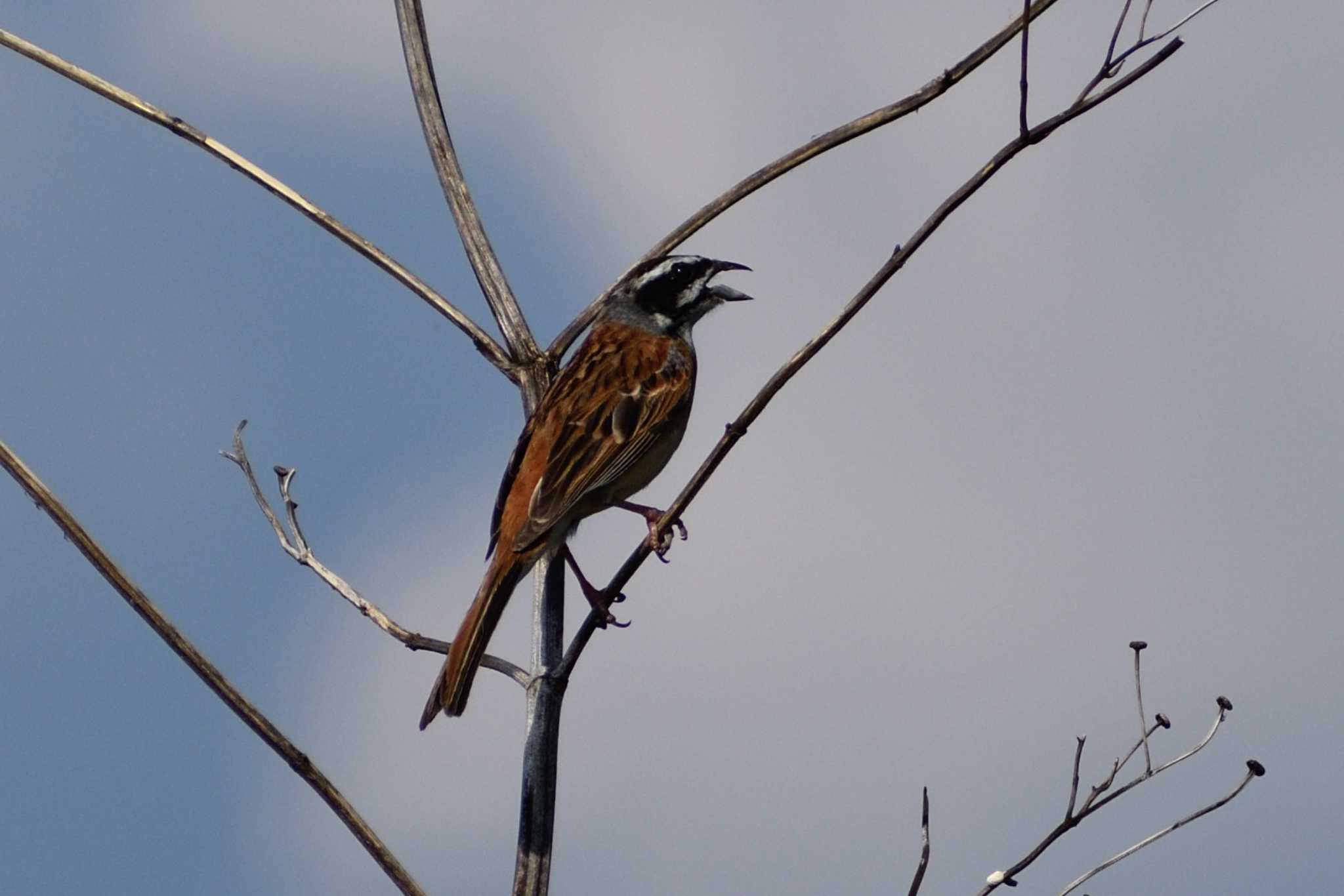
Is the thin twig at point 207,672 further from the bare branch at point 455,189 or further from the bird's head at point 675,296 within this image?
the bird's head at point 675,296

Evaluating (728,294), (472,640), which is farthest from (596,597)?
(728,294)

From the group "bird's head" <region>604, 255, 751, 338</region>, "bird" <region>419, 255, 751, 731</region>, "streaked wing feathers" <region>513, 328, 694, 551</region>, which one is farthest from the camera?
"bird's head" <region>604, 255, 751, 338</region>

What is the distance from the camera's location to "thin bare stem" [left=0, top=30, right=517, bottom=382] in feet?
22.0

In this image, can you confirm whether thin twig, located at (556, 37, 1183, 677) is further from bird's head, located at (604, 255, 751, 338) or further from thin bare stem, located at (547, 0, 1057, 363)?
bird's head, located at (604, 255, 751, 338)

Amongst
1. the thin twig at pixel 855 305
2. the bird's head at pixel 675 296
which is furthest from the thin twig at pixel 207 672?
the bird's head at pixel 675 296

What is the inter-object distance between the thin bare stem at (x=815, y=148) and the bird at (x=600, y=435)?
0.56 feet

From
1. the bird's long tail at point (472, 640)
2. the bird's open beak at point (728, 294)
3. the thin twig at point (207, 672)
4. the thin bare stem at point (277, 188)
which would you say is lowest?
the thin twig at point (207, 672)

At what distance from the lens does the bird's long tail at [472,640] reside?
650cm

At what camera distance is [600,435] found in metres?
8.42

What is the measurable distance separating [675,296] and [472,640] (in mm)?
3506

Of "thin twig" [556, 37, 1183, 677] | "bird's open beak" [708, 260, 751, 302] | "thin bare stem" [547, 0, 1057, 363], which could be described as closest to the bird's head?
"bird's open beak" [708, 260, 751, 302]

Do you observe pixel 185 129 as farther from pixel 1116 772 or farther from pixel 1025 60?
pixel 1116 772

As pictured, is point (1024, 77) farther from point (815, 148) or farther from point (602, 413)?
point (602, 413)

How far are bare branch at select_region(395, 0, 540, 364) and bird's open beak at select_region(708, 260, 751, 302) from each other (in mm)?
2707
